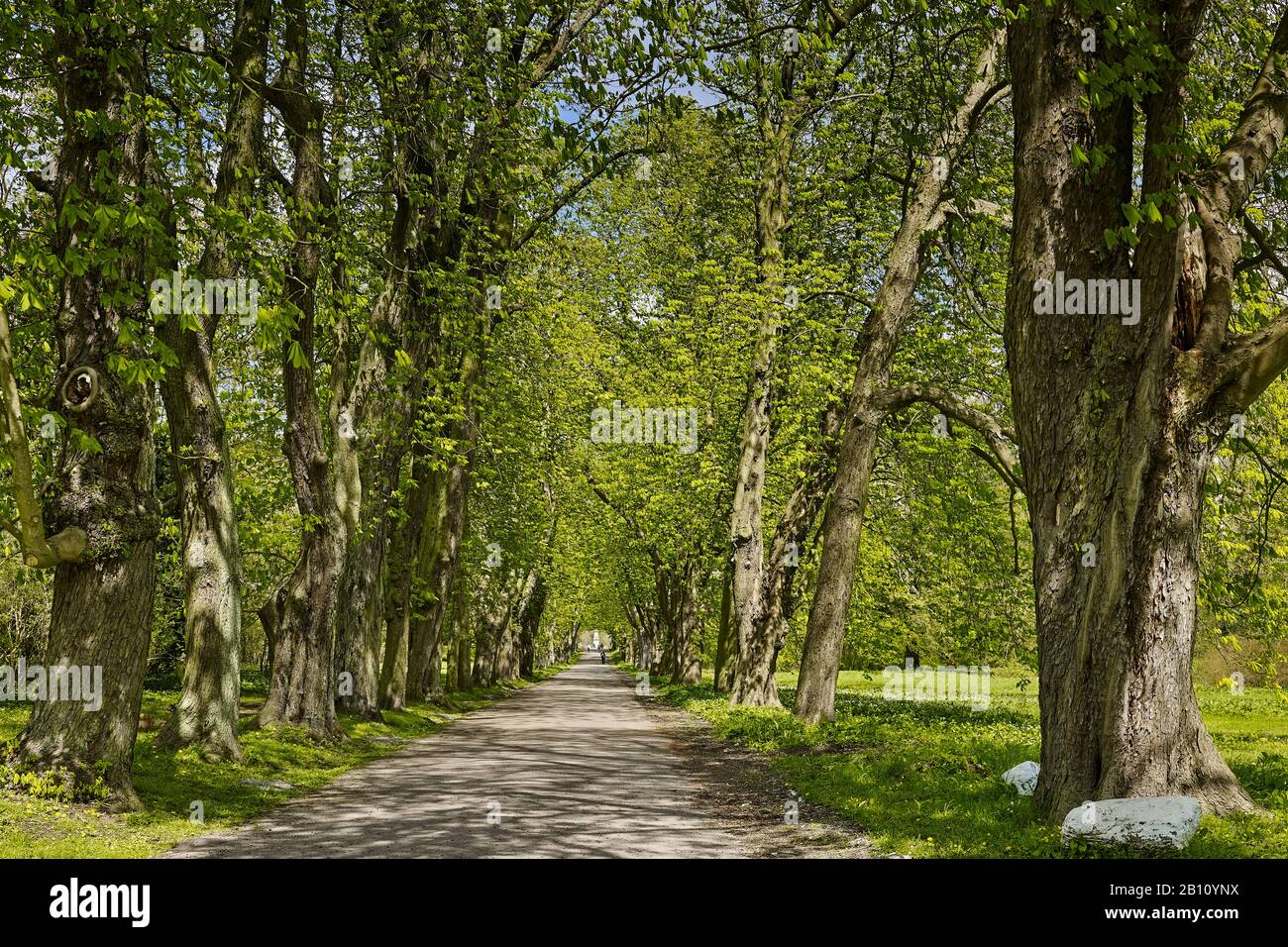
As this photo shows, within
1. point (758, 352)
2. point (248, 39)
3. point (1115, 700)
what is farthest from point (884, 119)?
point (1115, 700)

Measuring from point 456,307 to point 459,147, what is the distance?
2760mm

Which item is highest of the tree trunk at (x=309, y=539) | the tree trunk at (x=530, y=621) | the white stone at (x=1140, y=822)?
the tree trunk at (x=309, y=539)

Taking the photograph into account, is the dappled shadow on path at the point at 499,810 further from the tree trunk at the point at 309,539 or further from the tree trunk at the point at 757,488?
the tree trunk at the point at 757,488

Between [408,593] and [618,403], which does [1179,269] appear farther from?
[618,403]

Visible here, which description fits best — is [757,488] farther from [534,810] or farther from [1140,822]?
[1140,822]

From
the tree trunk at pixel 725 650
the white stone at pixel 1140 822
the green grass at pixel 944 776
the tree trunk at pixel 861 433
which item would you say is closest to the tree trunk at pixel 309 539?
the green grass at pixel 944 776

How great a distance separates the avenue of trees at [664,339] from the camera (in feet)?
28.2

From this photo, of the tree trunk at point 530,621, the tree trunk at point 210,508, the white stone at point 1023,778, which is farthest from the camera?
the tree trunk at point 530,621

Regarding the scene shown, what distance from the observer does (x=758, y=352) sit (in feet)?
76.1

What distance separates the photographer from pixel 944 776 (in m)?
11.7

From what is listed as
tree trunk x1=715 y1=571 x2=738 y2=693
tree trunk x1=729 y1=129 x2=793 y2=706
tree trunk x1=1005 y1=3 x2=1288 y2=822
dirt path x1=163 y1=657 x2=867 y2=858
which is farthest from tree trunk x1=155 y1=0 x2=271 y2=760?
tree trunk x1=715 y1=571 x2=738 y2=693

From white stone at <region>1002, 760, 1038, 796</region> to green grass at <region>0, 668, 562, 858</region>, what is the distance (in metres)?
7.36

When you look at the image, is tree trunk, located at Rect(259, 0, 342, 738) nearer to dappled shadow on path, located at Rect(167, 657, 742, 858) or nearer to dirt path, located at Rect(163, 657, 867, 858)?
dappled shadow on path, located at Rect(167, 657, 742, 858)

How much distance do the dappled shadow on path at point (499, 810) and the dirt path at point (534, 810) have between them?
0.02 meters
